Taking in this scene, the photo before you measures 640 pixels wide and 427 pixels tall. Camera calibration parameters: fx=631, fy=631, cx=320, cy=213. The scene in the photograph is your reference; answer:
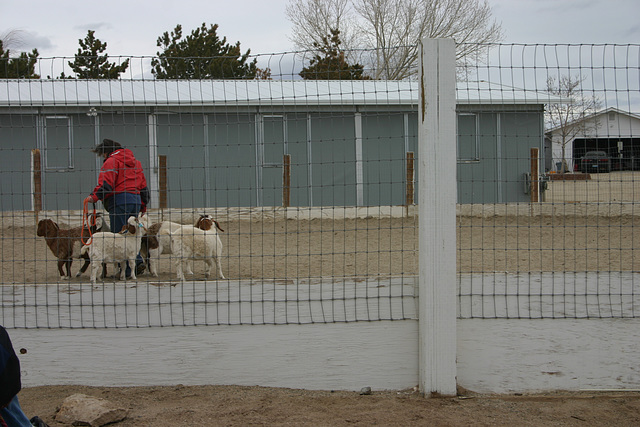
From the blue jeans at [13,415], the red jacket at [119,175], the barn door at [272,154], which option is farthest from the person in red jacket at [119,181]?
the barn door at [272,154]

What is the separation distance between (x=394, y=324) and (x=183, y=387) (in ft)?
4.99

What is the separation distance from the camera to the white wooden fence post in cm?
407

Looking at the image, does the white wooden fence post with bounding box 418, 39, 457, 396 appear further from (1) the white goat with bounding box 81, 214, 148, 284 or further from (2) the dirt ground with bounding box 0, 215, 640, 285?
(1) the white goat with bounding box 81, 214, 148, 284

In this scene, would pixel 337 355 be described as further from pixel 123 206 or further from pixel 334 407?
pixel 123 206

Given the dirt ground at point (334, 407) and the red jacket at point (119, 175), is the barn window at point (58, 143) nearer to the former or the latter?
the red jacket at point (119, 175)

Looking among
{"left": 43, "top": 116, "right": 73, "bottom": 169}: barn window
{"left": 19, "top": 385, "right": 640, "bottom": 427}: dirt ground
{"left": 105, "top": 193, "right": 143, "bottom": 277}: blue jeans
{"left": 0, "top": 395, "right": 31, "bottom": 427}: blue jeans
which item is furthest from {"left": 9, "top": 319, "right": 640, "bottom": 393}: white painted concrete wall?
{"left": 43, "top": 116, "right": 73, "bottom": 169}: barn window

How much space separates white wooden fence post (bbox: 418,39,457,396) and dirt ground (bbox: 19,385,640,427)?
22.7 inches

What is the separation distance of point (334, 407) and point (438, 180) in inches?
63.3

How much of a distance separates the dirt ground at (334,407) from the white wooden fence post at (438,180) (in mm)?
576

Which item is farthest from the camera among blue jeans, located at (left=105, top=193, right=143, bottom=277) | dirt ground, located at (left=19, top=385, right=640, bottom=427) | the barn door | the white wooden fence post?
the barn door

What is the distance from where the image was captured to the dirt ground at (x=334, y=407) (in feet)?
12.5

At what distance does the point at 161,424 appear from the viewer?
3.79 m

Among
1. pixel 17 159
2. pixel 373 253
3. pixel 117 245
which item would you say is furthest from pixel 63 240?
pixel 17 159

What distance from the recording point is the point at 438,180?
160 inches
